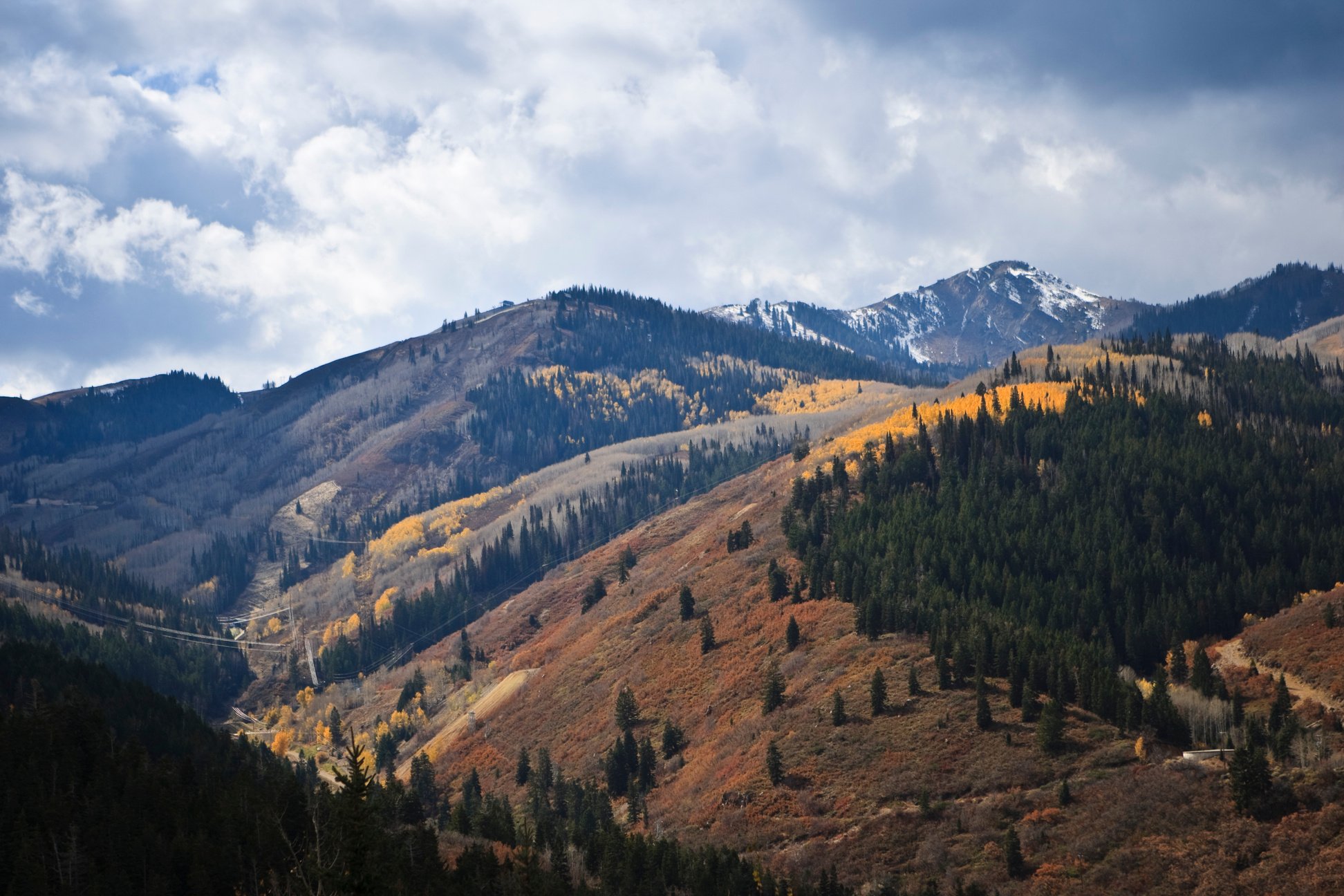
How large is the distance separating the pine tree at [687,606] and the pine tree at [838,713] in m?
56.5

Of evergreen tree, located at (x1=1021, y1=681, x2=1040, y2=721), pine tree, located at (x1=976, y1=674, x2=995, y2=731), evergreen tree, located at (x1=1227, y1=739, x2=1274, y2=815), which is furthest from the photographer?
pine tree, located at (x1=976, y1=674, x2=995, y2=731)

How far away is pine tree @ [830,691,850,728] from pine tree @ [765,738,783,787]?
28.5 feet

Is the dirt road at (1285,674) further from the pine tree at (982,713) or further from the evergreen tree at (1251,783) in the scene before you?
the pine tree at (982,713)

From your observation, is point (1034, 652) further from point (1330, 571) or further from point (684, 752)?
point (1330, 571)

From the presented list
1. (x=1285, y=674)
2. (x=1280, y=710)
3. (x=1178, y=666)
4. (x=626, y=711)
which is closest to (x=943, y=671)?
(x=1178, y=666)

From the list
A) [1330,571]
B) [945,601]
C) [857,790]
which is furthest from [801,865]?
[1330,571]

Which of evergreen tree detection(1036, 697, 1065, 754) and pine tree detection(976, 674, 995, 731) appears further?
pine tree detection(976, 674, 995, 731)

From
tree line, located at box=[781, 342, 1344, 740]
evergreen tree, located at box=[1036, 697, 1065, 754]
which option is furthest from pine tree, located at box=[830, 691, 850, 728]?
evergreen tree, located at box=[1036, 697, 1065, 754]

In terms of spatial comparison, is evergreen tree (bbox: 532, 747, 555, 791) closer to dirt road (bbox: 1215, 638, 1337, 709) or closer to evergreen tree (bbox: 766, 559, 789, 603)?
evergreen tree (bbox: 766, 559, 789, 603)

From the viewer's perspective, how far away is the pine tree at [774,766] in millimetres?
130250

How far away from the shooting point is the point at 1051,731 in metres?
120

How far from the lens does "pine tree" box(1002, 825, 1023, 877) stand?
10156cm

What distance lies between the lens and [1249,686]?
140125mm

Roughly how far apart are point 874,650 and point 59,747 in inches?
3814
